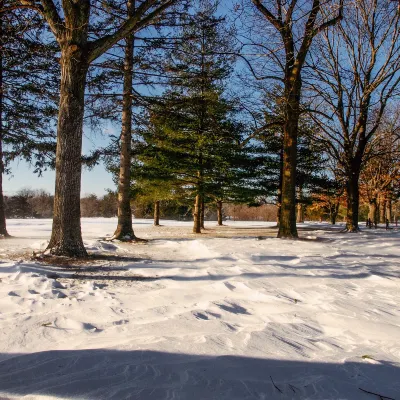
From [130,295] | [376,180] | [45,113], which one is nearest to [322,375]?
[130,295]

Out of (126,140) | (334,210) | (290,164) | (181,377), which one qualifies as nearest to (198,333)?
(181,377)

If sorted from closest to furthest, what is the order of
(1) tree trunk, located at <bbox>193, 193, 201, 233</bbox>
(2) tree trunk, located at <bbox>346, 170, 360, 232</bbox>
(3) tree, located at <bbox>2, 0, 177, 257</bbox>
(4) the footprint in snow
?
(4) the footprint in snow, (3) tree, located at <bbox>2, 0, 177, 257</bbox>, (2) tree trunk, located at <bbox>346, 170, 360, 232</bbox>, (1) tree trunk, located at <bbox>193, 193, 201, 233</bbox>

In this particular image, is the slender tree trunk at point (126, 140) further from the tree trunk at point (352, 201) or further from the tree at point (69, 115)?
the tree trunk at point (352, 201)

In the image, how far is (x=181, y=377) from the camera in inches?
67.4

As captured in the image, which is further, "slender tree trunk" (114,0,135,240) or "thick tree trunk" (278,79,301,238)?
"thick tree trunk" (278,79,301,238)

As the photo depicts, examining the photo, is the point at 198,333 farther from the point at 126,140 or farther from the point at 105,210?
the point at 105,210

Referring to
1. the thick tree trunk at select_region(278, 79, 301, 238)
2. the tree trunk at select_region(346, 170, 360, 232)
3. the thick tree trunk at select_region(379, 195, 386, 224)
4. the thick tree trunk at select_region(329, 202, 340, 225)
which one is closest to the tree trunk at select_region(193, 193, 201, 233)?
the thick tree trunk at select_region(278, 79, 301, 238)

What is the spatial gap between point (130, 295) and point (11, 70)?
9.61 metres

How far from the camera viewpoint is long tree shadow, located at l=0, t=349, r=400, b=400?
1.57 metres

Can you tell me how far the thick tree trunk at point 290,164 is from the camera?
9797 millimetres

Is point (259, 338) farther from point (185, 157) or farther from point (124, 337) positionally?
point (185, 157)

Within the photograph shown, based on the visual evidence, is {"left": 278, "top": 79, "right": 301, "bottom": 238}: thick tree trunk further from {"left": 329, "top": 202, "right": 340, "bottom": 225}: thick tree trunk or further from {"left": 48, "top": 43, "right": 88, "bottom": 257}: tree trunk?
{"left": 329, "top": 202, "right": 340, "bottom": 225}: thick tree trunk

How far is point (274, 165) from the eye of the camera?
19.4 meters

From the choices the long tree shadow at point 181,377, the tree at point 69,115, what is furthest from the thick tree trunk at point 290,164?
the long tree shadow at point 181,377
